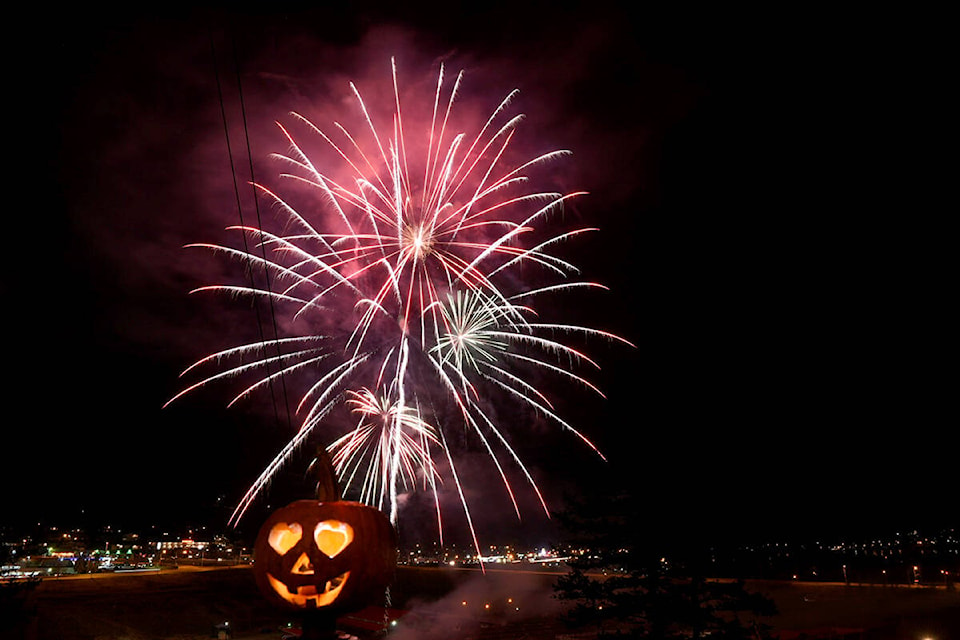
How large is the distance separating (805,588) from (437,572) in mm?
23767

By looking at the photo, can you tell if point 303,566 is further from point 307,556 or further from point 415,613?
point 415,613

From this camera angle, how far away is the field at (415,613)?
64.1 ft

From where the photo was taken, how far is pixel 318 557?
18.0ft

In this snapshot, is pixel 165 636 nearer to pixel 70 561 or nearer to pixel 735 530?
pixel 70 561

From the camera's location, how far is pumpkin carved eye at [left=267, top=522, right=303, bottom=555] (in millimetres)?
5594

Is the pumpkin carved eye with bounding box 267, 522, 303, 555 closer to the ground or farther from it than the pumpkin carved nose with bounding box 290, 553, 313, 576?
farther from it

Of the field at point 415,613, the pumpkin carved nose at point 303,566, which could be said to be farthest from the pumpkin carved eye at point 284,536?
the field at point 415,613

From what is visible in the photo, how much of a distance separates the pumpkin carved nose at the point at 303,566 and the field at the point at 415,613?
955 centimetres

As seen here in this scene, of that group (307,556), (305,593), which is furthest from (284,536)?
(305,593)

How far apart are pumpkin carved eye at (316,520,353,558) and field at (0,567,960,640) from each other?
9.74 meters

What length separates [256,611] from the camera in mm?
29734

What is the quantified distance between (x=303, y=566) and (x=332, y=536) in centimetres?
34

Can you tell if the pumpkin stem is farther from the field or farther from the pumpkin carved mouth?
the field

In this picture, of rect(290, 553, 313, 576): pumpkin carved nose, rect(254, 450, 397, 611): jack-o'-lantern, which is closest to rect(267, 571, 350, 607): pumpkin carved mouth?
rect(254, 450, 397, 611): jack-o'-lantern
